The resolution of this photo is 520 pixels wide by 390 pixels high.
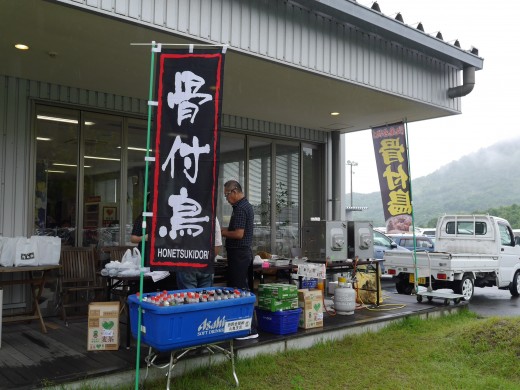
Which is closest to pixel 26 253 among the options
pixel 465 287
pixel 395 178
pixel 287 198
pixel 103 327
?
pixel 103 327

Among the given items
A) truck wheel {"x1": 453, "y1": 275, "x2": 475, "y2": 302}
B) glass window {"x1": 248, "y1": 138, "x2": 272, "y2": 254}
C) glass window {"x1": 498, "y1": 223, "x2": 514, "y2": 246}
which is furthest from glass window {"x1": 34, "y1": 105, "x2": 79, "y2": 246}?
glass window {"x1": 498, "y1": 223, "x2": 514, "y2": 246}

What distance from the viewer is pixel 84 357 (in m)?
4.51

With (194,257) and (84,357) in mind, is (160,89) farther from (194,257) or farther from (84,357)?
(84,357)

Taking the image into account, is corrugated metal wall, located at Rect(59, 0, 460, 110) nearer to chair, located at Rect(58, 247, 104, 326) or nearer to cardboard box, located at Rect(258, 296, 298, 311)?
cardboard box, located at Rect(258, 296, 298, 311)

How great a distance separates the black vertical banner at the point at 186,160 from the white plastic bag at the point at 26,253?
2.51m

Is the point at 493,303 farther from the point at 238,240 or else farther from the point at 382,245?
the point at 238,240

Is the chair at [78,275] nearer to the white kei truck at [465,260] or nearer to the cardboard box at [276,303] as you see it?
the cardboard box at [276,303]

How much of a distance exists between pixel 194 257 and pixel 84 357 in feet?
5.51

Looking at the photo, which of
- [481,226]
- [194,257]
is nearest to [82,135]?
[194,257]

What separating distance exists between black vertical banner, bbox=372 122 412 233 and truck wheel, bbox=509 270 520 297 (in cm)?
535

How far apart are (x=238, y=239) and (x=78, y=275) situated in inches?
105

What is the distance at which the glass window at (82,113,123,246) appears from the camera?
710cm

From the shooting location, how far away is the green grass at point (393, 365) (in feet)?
14.6

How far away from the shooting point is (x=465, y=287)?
9.89 metres
